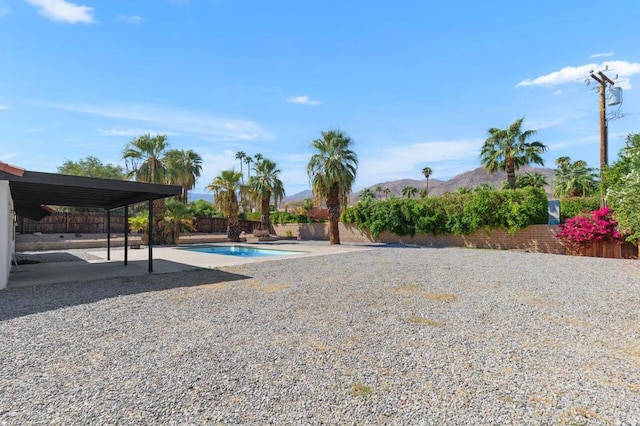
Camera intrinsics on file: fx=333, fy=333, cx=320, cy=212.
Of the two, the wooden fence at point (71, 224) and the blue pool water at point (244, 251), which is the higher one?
the wooden fence at point (71, 224)

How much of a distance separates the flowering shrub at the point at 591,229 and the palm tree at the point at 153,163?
71.4 feet

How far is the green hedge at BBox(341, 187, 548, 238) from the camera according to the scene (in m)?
17.3

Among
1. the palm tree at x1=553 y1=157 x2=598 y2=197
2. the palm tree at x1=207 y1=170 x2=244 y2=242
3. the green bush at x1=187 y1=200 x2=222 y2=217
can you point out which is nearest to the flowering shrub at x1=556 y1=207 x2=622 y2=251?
the palm tree at x1=553 y1=157 x2=598 y2=197

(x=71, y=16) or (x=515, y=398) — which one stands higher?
(x=71, y=16)

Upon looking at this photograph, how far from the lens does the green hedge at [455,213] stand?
1730 centimetres

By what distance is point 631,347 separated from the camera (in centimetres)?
391

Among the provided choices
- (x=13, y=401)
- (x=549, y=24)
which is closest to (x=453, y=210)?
(x=549, y=24)

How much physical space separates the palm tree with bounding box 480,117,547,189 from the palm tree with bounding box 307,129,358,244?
35.4 ft

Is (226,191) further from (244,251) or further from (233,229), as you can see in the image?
(244,251)

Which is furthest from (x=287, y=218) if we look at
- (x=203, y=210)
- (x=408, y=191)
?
(x=408, y=191)

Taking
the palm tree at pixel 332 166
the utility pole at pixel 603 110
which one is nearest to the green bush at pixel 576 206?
the utility pole at pixel 603 110

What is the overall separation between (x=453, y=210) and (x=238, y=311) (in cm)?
1724

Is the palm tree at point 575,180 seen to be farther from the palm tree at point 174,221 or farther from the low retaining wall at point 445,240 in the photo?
the palm tree at point 174,221

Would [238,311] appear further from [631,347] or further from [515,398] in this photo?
[631,347]
